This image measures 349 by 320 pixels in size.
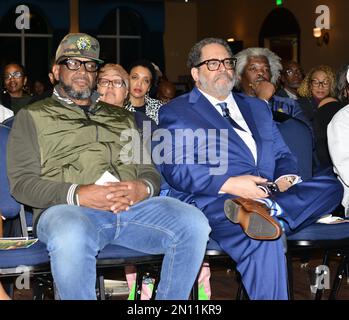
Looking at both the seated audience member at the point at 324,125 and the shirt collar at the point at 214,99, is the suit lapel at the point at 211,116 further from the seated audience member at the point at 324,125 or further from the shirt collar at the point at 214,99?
the seated audience member at the point at 324,125

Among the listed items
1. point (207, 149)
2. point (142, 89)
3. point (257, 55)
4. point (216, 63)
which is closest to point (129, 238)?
point (207, 149)

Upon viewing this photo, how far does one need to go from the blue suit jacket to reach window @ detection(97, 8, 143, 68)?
663 inches

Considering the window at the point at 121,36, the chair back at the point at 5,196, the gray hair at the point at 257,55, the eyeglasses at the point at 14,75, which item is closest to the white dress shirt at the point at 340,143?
the gray hair at the point at 257,55

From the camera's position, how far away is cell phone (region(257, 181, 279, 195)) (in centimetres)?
341

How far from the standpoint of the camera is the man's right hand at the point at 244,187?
336 cm

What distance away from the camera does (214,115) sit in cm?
363

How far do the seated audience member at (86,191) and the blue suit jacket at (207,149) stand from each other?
0.15 metres

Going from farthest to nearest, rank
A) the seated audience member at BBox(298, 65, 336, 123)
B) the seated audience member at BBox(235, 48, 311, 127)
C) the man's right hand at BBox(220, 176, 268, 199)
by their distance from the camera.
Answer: the seated audience member at BBox(298, 65, 336, 123)
the seated audience member at BBox(235, 48, 311, 127)
the man's right hand at BBox(220, 176, 268, 199)

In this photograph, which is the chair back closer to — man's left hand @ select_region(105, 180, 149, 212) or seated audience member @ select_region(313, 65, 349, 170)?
man's left hand @ select_region(105, 180, 149, 212)

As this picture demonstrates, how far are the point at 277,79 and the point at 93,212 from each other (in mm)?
2377

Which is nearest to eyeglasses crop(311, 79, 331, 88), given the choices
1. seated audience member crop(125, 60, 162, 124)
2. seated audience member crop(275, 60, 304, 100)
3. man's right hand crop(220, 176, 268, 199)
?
seated audience member crop(275, 60, 304, 100)

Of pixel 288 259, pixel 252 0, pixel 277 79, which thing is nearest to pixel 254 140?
pixel 288 259

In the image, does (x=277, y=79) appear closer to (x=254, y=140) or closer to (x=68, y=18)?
(x=254, y=140)
